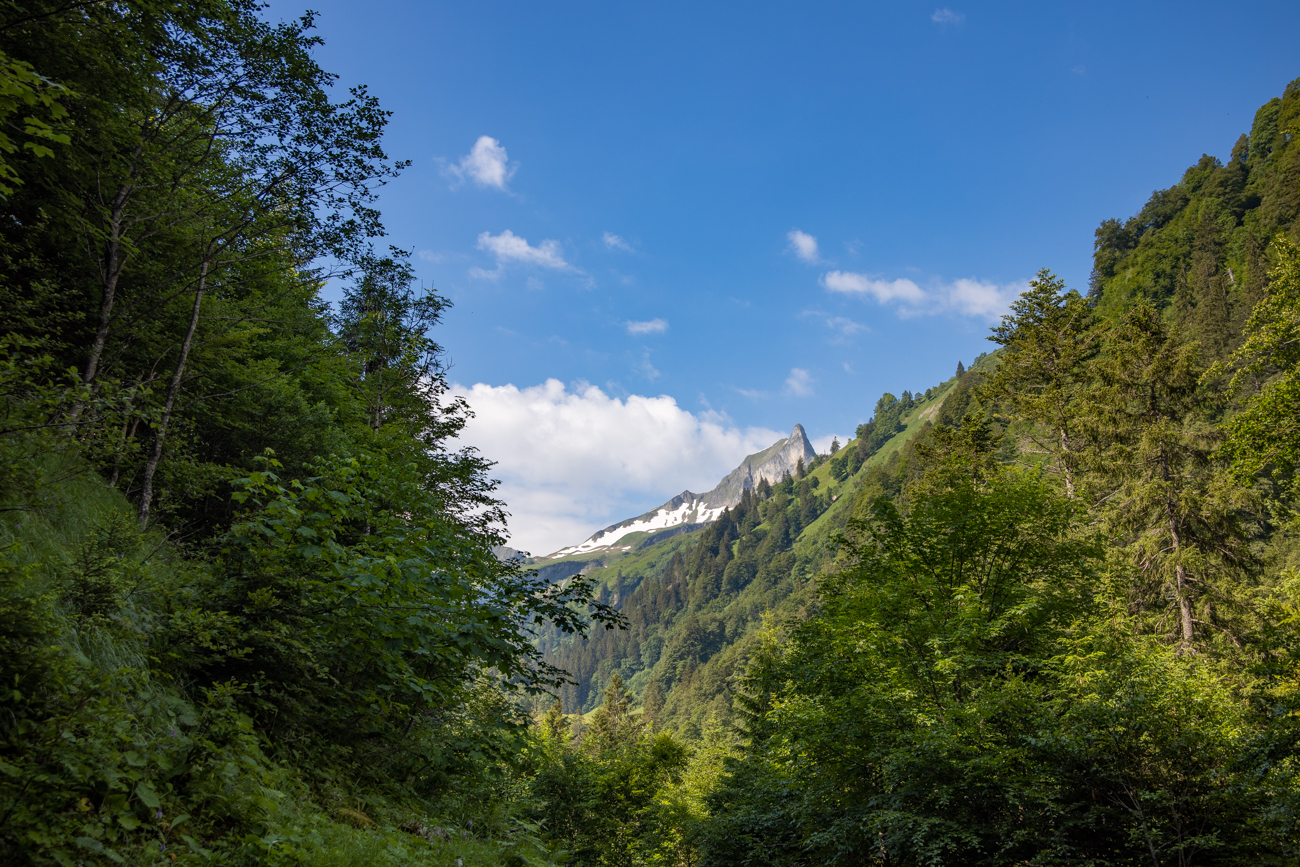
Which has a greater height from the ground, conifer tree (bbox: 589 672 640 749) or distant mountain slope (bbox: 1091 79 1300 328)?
distant mountain slope (bbox: 1091 79 1300 328)

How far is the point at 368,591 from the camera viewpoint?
5.30m

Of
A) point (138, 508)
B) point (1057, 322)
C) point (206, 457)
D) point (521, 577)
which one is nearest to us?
point (521, 577)

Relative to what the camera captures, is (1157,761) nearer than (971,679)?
Yes

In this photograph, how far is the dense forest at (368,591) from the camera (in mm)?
4316

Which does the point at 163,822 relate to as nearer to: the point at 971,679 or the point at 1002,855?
the point at 1002,855

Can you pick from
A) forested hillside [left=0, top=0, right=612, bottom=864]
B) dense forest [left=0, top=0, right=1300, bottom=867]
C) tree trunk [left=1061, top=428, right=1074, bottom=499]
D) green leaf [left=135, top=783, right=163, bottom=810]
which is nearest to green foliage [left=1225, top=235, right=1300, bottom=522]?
dense forest [left=0, top=0, right=1300, bottom=867]

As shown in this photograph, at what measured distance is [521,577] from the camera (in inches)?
274

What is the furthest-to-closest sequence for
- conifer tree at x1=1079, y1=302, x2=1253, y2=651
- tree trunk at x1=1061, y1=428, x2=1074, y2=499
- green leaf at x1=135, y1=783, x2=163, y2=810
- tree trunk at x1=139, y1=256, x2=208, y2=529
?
tree trunk at x1=1061, y1=428, x2=1074, y2=499
conifer tree at x1=1079, y1=302, x2=1253, y2=651
tree trunk at x1=139, y1=256, x2=208, y2=529
green leaf at x1=135, y1=783, x2=163, y2=810

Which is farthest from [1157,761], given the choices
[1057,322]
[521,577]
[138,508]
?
[1057,322]

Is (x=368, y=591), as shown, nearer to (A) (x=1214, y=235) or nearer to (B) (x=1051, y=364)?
(B) (x=1051, y=364)

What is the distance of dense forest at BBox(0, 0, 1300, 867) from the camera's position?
432cm

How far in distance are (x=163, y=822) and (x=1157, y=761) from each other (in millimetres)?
11157

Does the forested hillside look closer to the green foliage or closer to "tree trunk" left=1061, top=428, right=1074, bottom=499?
the green foliage

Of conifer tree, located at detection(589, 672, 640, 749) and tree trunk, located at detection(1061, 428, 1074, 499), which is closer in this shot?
tree trunk, located at detection(1061, 428, 1074, 499)
